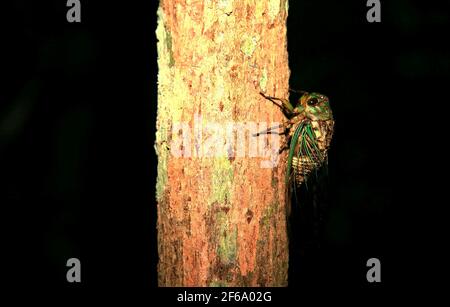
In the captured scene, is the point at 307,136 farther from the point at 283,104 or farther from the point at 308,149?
the point at 283,104

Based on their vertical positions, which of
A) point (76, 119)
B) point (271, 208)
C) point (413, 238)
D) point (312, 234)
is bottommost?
point (413, 238)

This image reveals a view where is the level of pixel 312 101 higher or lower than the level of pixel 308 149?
higher

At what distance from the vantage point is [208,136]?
2.10 metres

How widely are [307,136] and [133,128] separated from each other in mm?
2667

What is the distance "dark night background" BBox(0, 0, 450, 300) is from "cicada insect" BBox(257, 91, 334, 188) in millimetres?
2209

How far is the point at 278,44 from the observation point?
2197 mm

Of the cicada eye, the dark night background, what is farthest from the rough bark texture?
the dark night background

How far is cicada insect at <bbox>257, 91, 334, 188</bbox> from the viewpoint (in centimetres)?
252

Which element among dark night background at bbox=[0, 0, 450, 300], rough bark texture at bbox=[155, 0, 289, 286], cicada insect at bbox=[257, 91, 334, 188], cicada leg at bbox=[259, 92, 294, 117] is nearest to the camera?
rough bark texture at bbox=[155, 0, 289, 286]

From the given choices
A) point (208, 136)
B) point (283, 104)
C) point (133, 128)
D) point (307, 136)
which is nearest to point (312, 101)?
point (307, 136)

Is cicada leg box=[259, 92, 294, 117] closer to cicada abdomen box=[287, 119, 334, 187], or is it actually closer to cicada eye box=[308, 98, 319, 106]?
cicada abdomen box=[287, 119, 334, 187]

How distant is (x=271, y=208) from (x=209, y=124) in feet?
1.59
